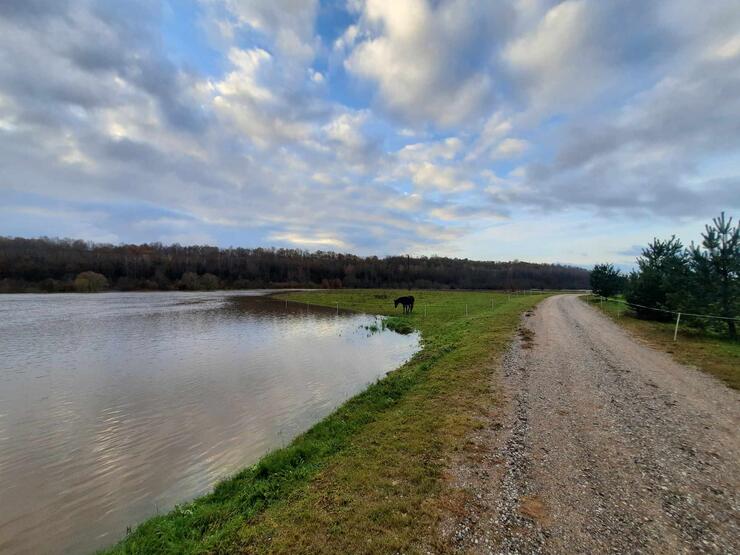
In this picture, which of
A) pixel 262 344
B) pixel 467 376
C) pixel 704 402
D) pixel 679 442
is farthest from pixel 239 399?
pixel 704 402

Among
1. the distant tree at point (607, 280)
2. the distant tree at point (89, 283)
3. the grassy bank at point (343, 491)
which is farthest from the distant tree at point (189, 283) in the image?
the grassy bank at point (343, 491)

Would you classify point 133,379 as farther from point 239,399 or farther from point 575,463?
point 575,463

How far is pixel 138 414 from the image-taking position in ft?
33.2

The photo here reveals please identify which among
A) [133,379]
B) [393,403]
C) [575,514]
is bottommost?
[133,379]

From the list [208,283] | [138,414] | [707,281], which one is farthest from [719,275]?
[208,283]

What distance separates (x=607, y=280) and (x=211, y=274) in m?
119

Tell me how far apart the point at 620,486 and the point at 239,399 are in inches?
408

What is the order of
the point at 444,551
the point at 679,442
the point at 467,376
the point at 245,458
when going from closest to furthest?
the point at 444,551 < the point at 679,442 < the point at 245,458 < the point at 467,376

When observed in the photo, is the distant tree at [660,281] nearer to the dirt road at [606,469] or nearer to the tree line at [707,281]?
the tree line at [707,281]

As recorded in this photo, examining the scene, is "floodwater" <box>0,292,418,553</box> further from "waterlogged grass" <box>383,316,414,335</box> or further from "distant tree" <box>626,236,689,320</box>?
"distant tree" <box>626,236,689,320</box>

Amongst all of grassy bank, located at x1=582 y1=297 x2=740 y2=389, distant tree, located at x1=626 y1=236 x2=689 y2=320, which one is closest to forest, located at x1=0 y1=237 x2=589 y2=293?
distant tree, located at x1=626 y1=236 x2=689 y2=320

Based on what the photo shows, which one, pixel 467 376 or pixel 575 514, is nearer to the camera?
pixel 575 514

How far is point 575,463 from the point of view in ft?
18.4

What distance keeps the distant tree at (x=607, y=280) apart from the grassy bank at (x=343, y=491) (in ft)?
136
